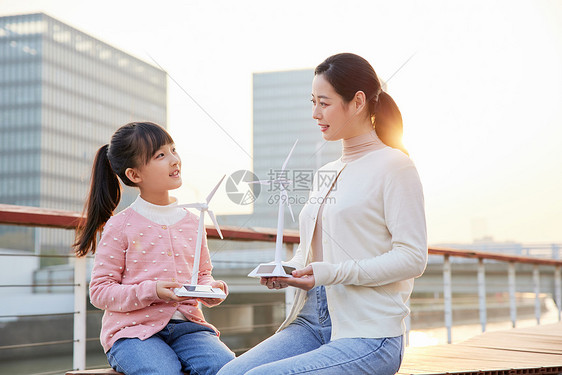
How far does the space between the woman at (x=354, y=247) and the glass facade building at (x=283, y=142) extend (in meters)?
0.08

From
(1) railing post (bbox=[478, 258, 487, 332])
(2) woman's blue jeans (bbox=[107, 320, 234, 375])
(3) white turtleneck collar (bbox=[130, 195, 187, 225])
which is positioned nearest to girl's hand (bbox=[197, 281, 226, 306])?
(2) woman's blue jeans (bbox=[107, 320, 234, 375])

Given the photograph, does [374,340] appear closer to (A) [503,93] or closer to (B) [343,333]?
(B) [343,333]

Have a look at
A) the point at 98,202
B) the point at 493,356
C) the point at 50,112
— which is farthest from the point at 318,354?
the point at 50,112

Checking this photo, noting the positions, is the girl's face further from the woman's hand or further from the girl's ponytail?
the woman's hand

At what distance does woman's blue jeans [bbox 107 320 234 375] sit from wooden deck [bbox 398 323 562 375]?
65 cm

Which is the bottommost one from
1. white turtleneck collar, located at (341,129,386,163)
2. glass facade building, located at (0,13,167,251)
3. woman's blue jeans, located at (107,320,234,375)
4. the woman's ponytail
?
woman's blue jeans, located at (107,320,234,375)

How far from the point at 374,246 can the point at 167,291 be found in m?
0.52

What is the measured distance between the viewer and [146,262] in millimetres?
1703

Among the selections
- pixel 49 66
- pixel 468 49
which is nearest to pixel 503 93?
pixel 468 49

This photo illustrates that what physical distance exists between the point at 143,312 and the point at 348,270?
0.59 m

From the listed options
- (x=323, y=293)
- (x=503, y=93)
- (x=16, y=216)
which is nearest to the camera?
(x=323, y=293)

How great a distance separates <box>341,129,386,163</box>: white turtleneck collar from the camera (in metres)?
1.64

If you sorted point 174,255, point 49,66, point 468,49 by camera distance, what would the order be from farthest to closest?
point 49,66, point 468,49, point 174,255

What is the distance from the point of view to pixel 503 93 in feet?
9.03
